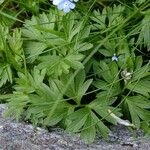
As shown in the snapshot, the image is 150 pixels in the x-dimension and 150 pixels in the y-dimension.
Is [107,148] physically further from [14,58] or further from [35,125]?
[14,58]

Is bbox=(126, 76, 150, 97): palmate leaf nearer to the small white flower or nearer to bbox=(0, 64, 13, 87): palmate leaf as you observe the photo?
the small white flower

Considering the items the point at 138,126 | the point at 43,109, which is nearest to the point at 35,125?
the point at 43,109

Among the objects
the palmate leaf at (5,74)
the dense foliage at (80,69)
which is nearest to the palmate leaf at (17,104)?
the dense foliage at (80,69)

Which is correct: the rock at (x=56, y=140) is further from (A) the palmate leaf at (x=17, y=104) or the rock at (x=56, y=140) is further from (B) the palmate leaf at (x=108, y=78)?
(B) the palmate leaf at (x=108, y=78)

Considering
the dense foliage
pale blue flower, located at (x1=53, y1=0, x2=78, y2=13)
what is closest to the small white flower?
the dense foliage

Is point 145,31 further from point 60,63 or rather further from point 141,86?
point 60,63

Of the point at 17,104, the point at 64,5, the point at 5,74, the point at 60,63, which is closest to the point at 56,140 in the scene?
the point at 17,104
